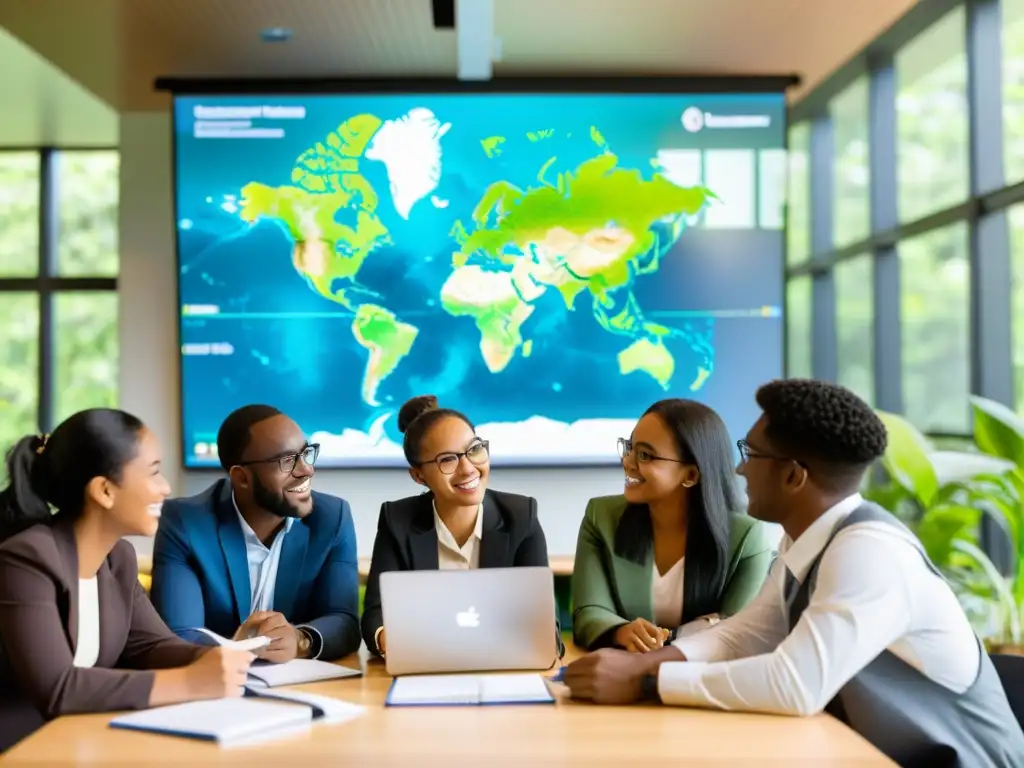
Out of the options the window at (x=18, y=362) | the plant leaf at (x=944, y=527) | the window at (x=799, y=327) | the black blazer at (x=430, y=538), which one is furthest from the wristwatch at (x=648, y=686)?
the window at (x=18, y=362)

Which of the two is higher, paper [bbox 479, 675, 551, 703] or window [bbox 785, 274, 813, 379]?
window [bbox 785, 274, 813, 379]

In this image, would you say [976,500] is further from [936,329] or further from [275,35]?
[275,35]

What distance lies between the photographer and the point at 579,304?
5.26 m

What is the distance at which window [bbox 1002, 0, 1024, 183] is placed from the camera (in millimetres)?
4636

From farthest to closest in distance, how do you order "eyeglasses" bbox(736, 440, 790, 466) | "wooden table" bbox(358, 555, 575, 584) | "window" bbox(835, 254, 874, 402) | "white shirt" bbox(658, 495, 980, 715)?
1. "window" bbox(835, 254, 874, 402)
2. "wooden table" bbox(358, 555, 575, 584)
3. "eyeglasses" bbox(736, 440, 790, 466)
4. "white shirt" bbox(658, 495, 980, 715)

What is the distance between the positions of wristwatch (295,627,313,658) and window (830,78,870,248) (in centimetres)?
443

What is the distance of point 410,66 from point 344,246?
897mm

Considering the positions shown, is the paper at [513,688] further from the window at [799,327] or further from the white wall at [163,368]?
the window at [799,327]

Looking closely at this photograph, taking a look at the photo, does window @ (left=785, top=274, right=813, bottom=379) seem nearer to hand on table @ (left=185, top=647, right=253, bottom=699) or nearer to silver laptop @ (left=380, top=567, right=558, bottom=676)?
silver laptop @ (left=380, top=567, right=558, bottom=676)

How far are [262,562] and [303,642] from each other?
42cm

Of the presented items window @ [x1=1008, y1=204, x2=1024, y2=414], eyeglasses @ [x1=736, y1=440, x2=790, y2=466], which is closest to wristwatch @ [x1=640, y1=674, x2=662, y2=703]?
eyeglasses @ [x1=736, y1=440, x2=790, y2=466]

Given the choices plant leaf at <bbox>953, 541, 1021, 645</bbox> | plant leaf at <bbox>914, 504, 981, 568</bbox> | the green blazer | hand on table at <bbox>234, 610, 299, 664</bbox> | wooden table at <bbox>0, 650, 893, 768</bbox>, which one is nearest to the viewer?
wooden table at <bbox>0, 650, 893, 768</bbox>

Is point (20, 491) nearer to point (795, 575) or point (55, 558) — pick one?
point (55, 558)

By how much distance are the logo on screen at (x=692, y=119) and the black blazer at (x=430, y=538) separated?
9.30ft
